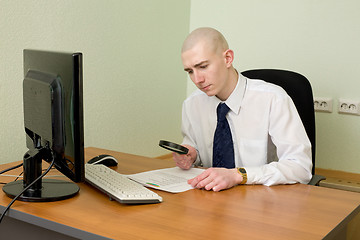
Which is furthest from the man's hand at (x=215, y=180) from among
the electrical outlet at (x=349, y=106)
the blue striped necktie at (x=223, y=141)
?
the electrical outlet at (x=349, y=106)

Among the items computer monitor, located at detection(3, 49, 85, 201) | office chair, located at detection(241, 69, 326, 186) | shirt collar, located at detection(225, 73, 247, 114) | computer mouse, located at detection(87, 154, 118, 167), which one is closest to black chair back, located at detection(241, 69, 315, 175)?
office chair, located at detection(241, 69, 326, 186)

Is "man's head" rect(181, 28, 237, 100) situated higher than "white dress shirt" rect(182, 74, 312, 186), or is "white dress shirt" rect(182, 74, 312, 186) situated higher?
"man's head" rect(181, 28, 237, 100)

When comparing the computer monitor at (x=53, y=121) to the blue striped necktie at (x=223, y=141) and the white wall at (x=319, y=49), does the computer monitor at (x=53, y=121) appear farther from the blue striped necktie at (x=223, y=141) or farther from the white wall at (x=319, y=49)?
the white wall at (x=319, y=49)

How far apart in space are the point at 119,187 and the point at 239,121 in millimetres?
680

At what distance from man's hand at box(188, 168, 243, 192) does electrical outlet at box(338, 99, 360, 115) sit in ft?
4.23

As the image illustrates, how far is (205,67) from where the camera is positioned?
166 cm

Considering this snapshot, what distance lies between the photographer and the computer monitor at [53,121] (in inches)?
42.7

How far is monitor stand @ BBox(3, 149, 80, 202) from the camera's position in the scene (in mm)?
1230

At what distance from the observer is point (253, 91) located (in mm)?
1796

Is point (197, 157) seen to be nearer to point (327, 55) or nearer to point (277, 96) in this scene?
point (277, 96)

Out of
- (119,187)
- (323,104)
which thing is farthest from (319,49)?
(119,187)

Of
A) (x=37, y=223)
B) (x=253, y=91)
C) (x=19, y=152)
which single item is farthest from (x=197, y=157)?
(x=37, y=223)

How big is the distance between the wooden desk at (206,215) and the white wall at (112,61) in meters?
0.74

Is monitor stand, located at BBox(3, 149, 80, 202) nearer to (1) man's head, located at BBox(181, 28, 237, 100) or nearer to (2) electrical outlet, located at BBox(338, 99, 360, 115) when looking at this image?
(1) man's head, located at BBox(181, 28, 237, 100)
